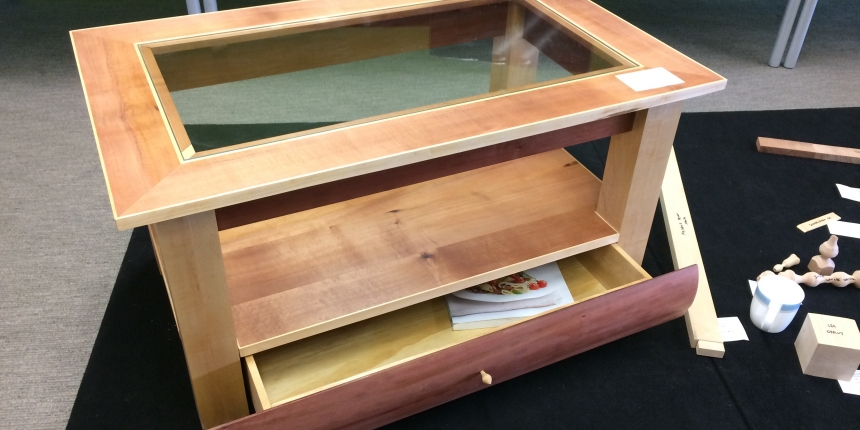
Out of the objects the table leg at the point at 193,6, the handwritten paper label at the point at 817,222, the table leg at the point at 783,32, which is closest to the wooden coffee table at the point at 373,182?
the handwritten paper label at the point at 817,222

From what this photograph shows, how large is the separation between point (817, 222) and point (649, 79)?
31.2 inches

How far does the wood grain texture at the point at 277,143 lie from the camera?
0.84 m

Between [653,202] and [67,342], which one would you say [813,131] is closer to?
[653,202]

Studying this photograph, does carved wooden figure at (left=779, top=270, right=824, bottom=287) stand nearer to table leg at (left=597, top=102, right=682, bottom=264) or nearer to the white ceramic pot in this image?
the white ceramic pot

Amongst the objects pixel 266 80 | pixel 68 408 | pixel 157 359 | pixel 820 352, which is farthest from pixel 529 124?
pixel 68 408

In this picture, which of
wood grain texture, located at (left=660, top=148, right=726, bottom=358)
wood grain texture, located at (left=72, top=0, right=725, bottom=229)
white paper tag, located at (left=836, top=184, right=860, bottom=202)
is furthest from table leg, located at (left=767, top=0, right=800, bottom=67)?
wood grain texture, located at (left=72, top=0, right=725, bottom=229)

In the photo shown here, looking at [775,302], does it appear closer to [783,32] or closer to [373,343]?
[373,343]

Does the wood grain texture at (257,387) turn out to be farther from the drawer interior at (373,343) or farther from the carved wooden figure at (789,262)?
the carved wooden figure at (789,262)

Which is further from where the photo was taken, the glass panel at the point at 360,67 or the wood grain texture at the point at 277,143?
the glass panel at the point at 360,67

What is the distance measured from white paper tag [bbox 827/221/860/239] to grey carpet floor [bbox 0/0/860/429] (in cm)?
71

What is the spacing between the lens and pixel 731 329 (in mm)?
1322

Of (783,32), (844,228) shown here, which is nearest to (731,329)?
(844,228)

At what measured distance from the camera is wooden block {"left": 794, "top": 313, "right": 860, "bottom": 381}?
1178mm

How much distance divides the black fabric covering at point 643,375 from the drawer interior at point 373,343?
11 cm
